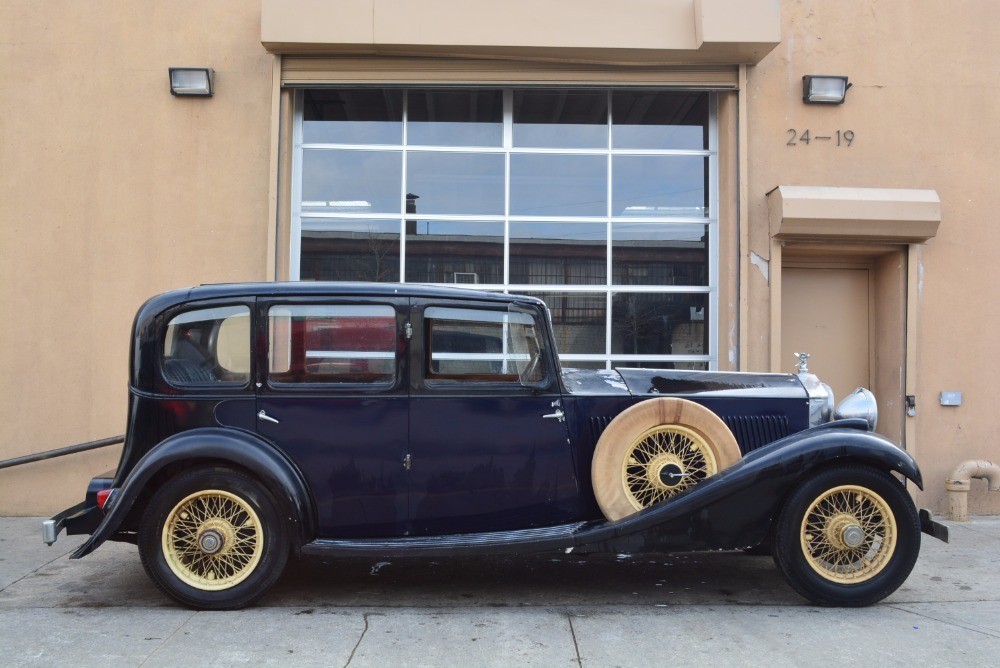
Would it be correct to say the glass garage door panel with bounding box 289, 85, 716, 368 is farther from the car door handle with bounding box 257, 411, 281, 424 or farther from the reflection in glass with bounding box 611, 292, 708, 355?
the car door handle with bounding box 257, 411, 281, 424

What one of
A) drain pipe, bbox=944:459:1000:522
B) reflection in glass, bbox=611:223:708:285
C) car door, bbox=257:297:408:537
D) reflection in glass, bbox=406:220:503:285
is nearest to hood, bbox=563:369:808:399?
car door, bbox=257:297:408:537

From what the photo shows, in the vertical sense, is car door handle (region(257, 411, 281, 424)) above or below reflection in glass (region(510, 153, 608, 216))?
below

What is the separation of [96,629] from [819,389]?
4.46 metres

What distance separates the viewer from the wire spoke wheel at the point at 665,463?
4918 millimetres

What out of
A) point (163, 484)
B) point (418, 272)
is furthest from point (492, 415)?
point (418, 272)

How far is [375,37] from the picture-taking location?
729 cm

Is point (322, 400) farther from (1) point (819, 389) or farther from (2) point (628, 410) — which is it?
(1) point (819, 389)

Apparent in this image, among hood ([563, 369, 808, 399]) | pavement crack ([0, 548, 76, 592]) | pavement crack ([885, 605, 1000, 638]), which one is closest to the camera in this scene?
pavement crack ([885, 605, 1000, 638])

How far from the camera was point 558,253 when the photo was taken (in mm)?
8016

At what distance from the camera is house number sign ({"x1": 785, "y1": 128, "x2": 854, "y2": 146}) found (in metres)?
7.69

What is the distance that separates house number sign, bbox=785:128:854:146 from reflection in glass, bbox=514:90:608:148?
174 cm

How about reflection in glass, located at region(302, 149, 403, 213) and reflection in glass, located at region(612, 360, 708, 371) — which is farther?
reflection in glass, located at region(302, 149, 403, 213)

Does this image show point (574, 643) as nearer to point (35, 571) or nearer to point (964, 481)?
point (35, 571)

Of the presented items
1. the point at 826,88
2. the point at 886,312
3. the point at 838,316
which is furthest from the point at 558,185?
the point at 886,312
